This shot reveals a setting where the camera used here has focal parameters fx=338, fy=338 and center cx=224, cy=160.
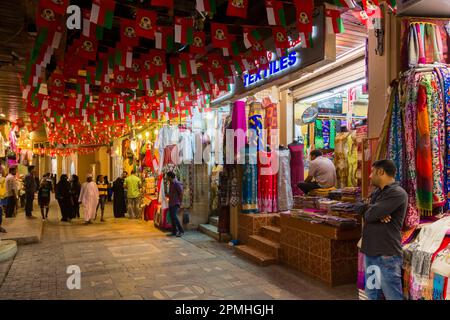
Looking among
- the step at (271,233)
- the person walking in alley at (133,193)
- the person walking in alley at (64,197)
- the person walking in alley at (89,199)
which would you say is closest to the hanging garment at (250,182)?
the step at (271,233)

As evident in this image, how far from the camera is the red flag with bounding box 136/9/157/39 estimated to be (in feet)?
15.6

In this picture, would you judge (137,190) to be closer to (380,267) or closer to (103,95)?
(103,95)

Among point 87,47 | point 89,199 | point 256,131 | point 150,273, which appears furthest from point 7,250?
point 256,131

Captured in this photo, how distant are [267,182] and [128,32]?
14.2 feet

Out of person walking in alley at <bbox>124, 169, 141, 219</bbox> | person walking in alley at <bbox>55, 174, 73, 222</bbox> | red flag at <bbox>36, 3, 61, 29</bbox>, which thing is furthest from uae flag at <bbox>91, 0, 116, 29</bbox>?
person walking in alley at <bbox>55, 174, 73, 222</bbox>

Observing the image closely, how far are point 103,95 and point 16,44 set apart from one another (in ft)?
7.24

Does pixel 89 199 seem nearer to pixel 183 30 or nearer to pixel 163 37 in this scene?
pixel 163 37

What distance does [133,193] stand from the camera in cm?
1347

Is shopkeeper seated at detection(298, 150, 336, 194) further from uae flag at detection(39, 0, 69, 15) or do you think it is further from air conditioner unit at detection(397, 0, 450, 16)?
uae flag at detection(39, 0, 69, 15)

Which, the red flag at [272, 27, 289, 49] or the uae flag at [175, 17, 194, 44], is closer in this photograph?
the uae flag at [175, 17, 194, 44]

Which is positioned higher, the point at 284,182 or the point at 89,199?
the point at 284,182

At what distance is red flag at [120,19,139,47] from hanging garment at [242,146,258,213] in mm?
3697

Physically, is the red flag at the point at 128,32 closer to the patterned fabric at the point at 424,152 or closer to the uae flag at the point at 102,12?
the uae flag at the point at 102,12
